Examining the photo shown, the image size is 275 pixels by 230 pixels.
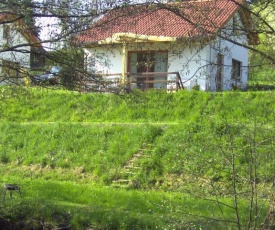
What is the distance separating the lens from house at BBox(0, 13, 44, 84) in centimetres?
1066

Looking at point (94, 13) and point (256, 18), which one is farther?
point (94, 13)

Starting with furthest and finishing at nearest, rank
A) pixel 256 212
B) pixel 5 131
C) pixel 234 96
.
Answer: pixel 5 131 < pixel 234 96 < pixel 256 212

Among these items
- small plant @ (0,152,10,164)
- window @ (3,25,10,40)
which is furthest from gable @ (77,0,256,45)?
small plant @ (0,152,10,164)

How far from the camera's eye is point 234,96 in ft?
67.2

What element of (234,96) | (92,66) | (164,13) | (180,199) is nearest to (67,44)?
(92,66)

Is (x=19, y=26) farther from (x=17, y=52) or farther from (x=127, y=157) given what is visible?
(x=127, y=157)

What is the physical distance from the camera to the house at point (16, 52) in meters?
10.7

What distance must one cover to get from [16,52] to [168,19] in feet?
9.53

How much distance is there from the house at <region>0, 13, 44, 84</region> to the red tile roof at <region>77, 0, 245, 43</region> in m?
0.97

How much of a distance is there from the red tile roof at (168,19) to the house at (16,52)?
0.97 meters

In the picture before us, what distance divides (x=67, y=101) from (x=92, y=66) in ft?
44.2

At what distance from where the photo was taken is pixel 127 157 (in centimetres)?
1845

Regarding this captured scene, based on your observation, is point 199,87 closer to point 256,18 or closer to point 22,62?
point 22,62

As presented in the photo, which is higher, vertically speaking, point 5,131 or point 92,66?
point 92,66
